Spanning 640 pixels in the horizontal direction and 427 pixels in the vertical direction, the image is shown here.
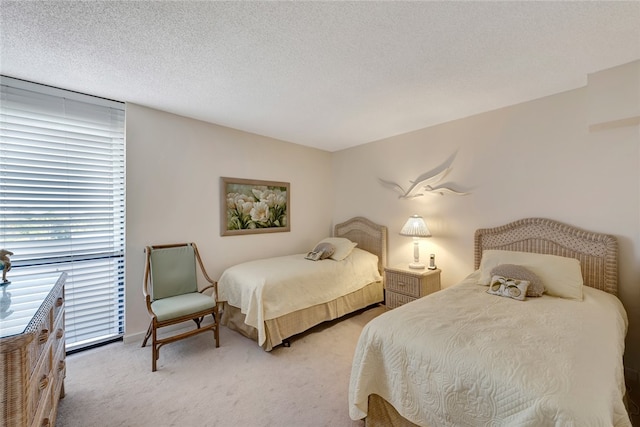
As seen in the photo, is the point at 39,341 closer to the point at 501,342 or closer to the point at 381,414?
the point at 381,414

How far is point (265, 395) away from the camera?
2.03 metres

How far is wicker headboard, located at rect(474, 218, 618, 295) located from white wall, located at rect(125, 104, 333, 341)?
2705 mm

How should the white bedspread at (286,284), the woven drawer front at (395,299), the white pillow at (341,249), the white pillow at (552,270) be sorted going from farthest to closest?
1. the white pillow at (341,249)
2. the woven drawer front at (395,299)
3. the white bedspread at (286,284)
4. the white pillow at (552,270)

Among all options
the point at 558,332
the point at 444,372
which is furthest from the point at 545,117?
the point at 444,372

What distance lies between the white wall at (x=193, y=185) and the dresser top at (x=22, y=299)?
41.8 inches

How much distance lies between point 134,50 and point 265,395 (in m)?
2.72

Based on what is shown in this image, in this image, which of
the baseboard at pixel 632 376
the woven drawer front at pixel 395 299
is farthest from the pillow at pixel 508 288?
the baseboard at pixel 632 376

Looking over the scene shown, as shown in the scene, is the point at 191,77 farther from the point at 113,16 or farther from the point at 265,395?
the point at 265,395

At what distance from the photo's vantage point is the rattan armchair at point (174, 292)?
95.3 inches

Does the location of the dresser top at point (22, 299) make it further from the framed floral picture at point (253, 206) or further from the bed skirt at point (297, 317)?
the framed floral picture at point (253, 206)

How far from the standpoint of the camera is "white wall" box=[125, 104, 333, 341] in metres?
2.86

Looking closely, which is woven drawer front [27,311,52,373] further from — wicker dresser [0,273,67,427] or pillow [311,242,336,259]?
pillow [311,242,336,259]

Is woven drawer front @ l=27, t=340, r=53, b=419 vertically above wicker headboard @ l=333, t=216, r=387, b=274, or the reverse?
wicker headboard @ l=333, t=216, r=387, b=274

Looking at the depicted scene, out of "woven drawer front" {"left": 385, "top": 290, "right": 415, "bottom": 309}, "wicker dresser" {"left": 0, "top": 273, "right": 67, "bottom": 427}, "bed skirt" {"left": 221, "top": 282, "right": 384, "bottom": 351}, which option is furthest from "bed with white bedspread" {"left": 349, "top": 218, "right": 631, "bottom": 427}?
"wicker dresser" {"left": 0, "top": 273, "right": 67, "bottom": 427}
